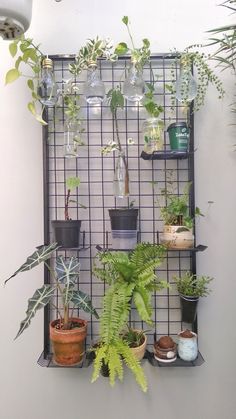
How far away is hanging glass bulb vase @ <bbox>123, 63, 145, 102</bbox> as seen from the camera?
140 cm

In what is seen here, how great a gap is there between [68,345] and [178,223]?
74cm

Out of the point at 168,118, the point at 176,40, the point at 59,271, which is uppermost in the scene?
the point at 176,40

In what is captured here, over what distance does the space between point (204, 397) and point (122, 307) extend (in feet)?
2.43

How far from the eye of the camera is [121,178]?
1.49 meters

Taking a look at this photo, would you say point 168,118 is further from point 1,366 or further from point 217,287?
point 1,366

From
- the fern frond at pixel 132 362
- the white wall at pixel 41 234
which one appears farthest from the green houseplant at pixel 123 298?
the white wall at pixel 41 234

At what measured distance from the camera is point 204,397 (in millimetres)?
1523

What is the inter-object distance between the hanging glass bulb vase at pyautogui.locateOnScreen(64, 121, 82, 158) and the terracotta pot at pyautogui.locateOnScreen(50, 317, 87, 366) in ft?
2.69

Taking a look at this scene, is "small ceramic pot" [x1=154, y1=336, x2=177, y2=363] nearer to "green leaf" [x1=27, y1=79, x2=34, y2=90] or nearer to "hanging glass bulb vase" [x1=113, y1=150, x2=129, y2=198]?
"hanging glass bulb vase" [x1=113, y1=150, x2=129, y2=198]

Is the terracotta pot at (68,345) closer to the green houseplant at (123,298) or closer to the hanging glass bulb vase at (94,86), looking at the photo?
the green houseplant at (123,298)

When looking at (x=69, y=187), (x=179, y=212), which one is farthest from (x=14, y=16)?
(x=179, y=212)

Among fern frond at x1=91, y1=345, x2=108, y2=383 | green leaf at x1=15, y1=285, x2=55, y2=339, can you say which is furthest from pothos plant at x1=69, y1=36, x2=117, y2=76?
fern frond at x1=91, y1=345, x2=108, y2=383

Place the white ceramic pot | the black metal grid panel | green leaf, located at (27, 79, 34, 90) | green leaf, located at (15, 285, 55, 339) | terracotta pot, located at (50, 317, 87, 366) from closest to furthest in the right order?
the white ceramic pot → green leaf, located at (15, 285, 55, 339) → terracotta pot, located at (50, 317, 87, 366) → green leaf, located at (27, 79, 34, 90) → the black metal grid panel

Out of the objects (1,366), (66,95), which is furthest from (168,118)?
(1,366)
